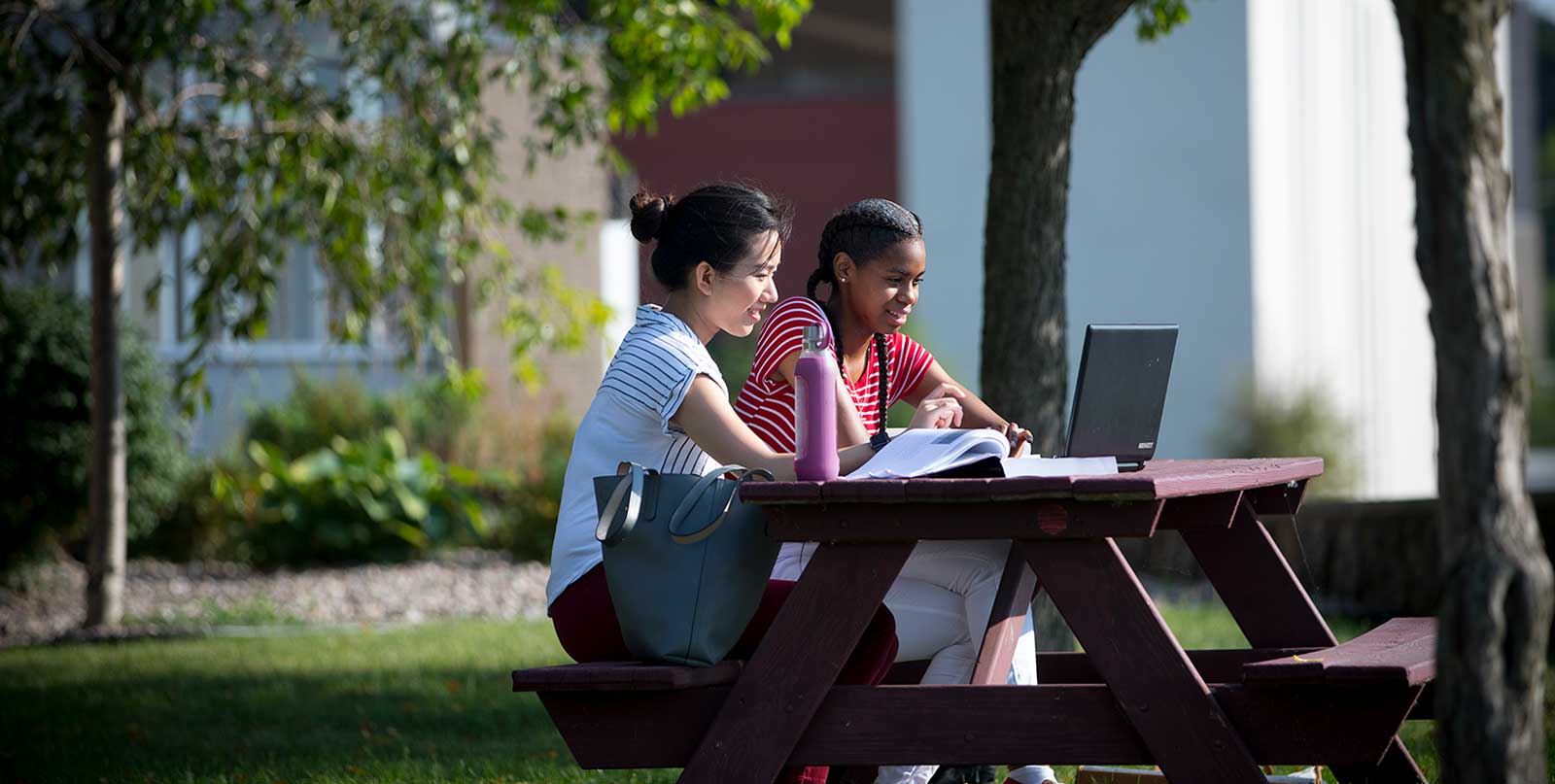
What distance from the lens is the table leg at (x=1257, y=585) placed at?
3785 millimetres

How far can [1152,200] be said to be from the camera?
14.0m

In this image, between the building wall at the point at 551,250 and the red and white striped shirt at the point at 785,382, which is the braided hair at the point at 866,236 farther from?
Result: the building wall at the point at 551,250

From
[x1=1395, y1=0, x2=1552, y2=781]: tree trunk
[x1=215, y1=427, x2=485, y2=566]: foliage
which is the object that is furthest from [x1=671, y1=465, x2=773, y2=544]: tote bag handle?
[x1=215, y1=427, x2=485, y2=566]: foliage

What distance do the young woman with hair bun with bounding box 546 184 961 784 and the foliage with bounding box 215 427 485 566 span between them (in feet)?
23.6

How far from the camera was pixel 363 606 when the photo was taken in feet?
29.9

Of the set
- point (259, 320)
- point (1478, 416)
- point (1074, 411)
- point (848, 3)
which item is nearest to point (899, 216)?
point (1074, 411)

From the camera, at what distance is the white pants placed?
12.0 feet

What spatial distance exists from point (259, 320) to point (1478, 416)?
5.90 m

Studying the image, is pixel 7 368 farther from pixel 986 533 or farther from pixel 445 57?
pixel 986 533

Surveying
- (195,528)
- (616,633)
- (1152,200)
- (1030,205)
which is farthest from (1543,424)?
(616,633)

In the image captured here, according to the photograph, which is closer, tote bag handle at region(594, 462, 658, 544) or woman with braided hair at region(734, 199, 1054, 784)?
tote bag handle at region(594, 462, 658, 544)

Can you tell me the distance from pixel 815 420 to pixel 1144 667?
0.68m

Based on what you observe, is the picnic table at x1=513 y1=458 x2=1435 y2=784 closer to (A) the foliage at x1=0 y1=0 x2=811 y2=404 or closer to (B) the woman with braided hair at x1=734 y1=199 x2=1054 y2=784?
(B) the woman with braided hair at x1=734 y1=199 x2=1054 y2=784

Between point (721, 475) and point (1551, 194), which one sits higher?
point (1551, 194)
